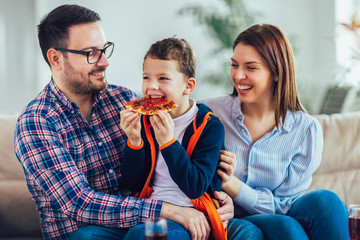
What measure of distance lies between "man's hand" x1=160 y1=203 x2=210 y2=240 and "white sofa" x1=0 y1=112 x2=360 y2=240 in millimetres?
925

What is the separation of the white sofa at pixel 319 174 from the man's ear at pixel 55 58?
1.54 feet

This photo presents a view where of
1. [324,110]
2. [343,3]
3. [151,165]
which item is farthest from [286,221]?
[343,3]

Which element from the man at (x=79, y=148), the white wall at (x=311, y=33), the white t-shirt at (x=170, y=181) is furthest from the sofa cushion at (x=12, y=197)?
the white wall at (x=311, y=33)

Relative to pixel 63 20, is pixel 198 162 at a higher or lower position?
lower

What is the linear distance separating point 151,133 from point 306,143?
2.62 feet

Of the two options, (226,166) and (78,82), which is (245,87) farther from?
(78,82)

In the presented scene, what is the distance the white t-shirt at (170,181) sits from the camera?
1860mm

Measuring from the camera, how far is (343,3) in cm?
596

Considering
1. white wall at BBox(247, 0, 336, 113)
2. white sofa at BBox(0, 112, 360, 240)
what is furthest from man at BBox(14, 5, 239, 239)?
white wall at BBox(247, 0, 336, 113)

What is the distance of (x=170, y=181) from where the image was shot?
188 centimetres

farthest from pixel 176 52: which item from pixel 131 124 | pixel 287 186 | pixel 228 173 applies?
pixel 287 186

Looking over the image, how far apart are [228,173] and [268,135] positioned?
34 centimetres

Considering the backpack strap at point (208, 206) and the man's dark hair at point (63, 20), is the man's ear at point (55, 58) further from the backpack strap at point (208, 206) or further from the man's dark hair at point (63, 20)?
the backpack strap at point (208, 206)

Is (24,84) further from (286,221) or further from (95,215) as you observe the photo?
(286,221)
